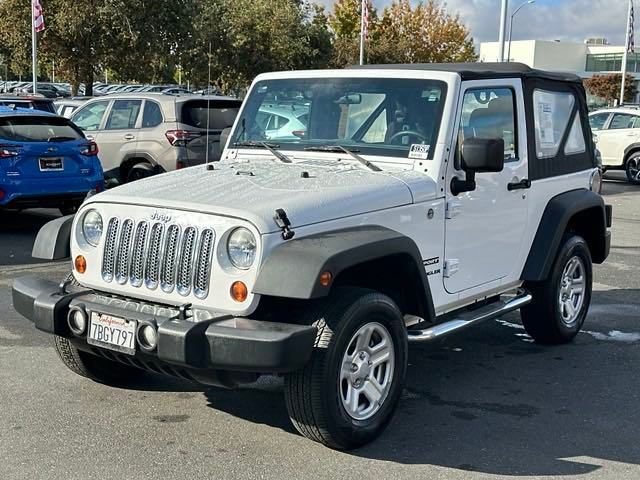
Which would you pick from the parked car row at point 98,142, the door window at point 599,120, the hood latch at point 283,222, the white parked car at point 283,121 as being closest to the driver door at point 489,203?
the white parked car at point 283,121

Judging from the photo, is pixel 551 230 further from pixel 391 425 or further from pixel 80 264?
pixel 80 264

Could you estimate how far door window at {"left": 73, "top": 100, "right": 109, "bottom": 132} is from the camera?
13.7 m

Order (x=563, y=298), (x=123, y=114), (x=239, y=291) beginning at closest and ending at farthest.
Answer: (x=239, y=291) → (x=563, y=298) → (x=123, y=114)

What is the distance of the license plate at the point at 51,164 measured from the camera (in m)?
10.7

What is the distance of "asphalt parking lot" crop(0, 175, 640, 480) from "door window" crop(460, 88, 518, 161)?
1.54 m

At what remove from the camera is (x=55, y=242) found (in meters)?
4.96

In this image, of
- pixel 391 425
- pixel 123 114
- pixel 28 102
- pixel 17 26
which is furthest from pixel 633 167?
pixel 17 26

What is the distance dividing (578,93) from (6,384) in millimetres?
4734

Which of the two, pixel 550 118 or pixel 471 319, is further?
pixel 550 118

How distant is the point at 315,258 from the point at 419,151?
1449 mm

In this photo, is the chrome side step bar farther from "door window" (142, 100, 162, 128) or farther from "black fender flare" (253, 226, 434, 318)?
"door window" (142, 100, 162, 128)

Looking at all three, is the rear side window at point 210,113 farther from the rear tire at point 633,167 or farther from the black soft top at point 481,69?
the rear tire at point 633,167

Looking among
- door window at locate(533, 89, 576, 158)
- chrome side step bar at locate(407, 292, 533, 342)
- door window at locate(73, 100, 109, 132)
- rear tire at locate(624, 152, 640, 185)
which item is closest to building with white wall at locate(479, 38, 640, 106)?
rear tire at locate(624, 152, 640, 185)

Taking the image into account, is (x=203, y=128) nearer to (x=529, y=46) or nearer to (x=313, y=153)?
(x=313, y=153)
